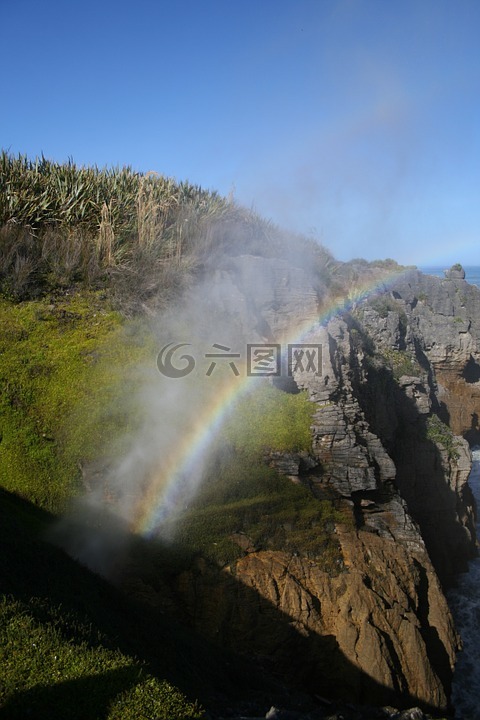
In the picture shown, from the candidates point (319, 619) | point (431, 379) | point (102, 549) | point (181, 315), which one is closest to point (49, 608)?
point (102, 549)

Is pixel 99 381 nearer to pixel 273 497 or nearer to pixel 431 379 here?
pixel 273 497

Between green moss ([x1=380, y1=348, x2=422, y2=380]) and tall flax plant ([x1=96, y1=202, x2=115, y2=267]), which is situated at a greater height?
tall flax plant ([x1=96, y1=202, x2=115, y2=267])

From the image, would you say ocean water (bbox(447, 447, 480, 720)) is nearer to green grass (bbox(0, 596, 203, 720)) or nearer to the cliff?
the cliff

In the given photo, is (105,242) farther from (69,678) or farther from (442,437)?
(69,678)

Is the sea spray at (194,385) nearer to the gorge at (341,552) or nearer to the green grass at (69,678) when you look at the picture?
the gorge at (341,552)

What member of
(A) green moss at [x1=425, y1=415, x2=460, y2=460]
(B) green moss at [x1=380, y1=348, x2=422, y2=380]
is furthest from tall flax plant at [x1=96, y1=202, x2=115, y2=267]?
(A) green moss at [x1=425, y1=415, x2=460, y2=460]

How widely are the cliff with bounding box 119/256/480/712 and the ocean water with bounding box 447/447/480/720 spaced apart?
488 mm

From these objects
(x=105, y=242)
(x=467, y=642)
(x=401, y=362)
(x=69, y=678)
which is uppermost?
(x=105, y=242)

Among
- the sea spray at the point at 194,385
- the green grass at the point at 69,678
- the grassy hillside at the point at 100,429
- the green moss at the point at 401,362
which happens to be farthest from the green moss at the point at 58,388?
the green moss at the point at 401,362

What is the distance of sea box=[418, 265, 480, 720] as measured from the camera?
1023cm

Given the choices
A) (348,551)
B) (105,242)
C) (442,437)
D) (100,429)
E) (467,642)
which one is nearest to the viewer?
(348,551)

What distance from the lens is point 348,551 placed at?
9.10 meters

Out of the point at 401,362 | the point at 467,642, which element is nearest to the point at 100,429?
the point at 467,642

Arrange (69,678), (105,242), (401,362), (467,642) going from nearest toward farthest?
(69,678)
(467,642)
(105,242)
(401,362)
